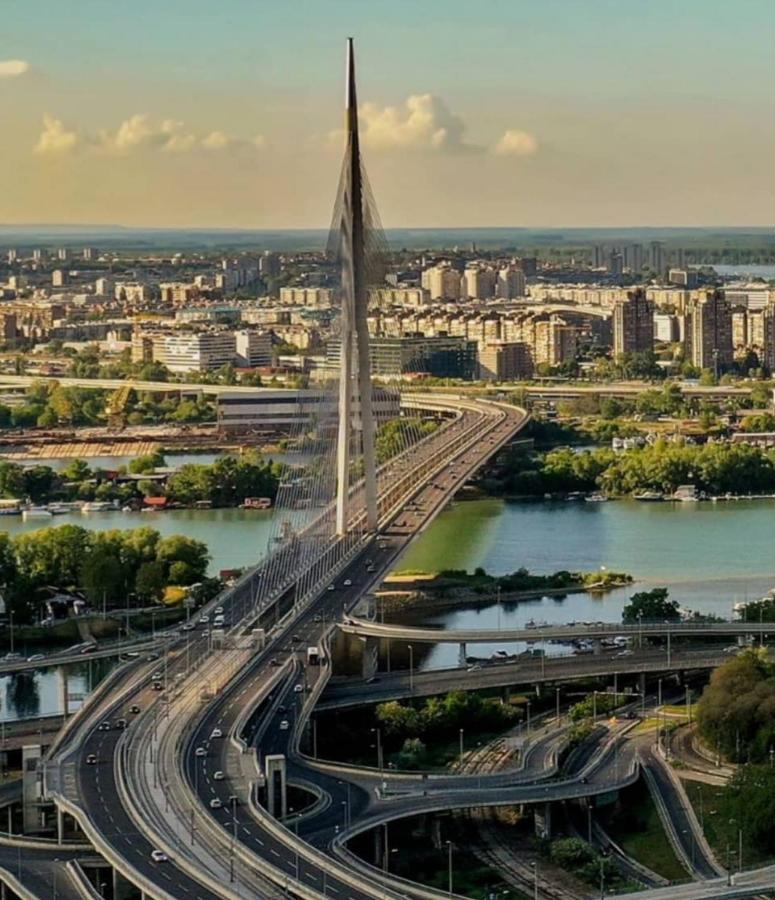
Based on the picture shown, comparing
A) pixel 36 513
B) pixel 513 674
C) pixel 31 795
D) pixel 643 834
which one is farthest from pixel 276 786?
pixel 36 513

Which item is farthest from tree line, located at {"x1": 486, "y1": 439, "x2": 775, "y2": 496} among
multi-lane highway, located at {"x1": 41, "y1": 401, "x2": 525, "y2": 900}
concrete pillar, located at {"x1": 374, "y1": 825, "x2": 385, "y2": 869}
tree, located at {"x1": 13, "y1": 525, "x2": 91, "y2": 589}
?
concrete pillar, located at {"x1": 374, "y1": 825, "x2": 385, "y2": 869}

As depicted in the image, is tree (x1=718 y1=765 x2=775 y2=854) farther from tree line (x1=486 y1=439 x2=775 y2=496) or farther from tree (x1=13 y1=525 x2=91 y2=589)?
tree line (x1=486 y1=439 x2=775 y2=496)

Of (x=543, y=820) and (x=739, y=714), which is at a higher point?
(x=739, y=714)

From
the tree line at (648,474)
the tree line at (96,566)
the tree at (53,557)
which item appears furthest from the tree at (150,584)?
the tree line at (648,474)

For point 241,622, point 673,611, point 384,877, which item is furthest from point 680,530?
point 384,877

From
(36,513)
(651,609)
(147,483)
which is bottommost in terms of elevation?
(36,513)

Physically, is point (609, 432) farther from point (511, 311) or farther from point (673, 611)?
point (511, 311)

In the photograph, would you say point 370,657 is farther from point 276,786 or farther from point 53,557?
point 53,557
